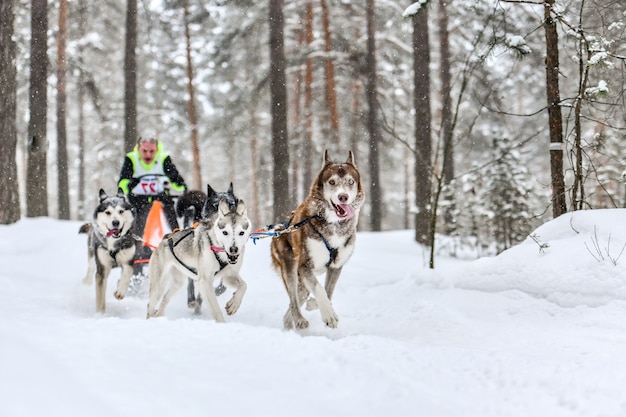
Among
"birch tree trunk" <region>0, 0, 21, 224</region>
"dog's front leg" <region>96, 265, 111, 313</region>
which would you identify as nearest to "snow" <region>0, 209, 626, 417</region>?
"dog's front leg" <region>96, 265, 111, 313</region>

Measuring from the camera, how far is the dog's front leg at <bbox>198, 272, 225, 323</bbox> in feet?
16.8

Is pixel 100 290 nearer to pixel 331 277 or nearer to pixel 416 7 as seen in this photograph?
pixel 331 277

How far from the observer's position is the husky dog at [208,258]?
16.6 ft

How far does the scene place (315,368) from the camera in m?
3.05

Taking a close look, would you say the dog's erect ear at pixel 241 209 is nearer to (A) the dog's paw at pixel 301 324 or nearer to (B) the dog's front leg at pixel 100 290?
(A) the dog's paw at pixel 301 324

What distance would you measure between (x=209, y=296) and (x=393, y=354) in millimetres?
2504

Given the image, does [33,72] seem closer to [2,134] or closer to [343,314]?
[2,134]

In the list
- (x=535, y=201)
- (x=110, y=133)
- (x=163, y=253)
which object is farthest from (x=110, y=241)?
(x=110, y=133)

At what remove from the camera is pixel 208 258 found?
5.31m

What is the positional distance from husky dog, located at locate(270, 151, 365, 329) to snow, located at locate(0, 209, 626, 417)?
42cm

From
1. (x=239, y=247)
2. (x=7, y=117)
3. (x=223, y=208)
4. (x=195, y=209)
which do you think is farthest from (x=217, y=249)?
(x=7, y=117)

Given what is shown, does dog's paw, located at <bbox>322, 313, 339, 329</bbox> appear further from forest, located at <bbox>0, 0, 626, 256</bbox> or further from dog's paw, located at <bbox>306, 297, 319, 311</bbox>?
forest, located at <bbox>0, 0, 626, 256</bbox>

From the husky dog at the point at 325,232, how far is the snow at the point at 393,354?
0.42 metres

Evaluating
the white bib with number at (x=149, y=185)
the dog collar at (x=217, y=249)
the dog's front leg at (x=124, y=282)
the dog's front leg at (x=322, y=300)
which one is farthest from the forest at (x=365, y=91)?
the dog collar at (x=217, y=249)
